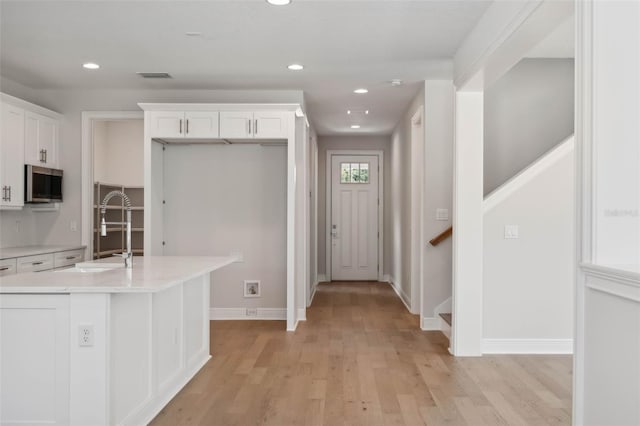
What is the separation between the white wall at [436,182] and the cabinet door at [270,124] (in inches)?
60.9

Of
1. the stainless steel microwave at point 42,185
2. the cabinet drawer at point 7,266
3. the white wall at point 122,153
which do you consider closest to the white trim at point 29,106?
the stainless steel microwave at point 42,185

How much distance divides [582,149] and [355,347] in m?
3.15

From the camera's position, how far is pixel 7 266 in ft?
15.9

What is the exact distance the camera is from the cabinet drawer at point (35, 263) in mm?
5066

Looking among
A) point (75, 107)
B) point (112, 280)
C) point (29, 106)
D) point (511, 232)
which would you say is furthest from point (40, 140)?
point (511, 232)

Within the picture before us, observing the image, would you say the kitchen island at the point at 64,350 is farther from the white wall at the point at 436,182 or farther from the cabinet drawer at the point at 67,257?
the white wall at the point at 436,182

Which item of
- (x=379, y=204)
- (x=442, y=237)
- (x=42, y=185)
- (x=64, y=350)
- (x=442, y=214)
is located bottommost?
(x=64, y=350)

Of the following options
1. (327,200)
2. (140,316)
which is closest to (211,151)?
(140,316)

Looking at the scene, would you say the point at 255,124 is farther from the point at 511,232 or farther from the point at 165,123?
the point at 511,232

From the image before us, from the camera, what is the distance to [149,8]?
3662 mm

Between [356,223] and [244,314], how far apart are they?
4.12 meters

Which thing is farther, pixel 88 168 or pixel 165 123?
pixel 88 168

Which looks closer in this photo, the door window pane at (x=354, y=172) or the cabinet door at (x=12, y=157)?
the cabinet door at (x=12, y=157)

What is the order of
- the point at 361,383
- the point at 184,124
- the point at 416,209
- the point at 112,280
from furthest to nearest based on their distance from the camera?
the point at 416,209 → the point at 184,124 → the point at 361,383 → the point at 112,280
